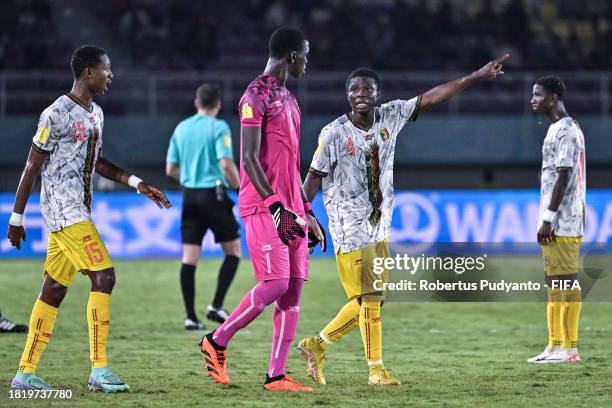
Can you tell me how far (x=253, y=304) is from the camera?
6.61m

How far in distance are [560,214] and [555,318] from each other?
2.66ft

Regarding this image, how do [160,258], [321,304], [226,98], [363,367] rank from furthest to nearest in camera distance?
[226,98], [160,258], [321,304], [363,367]

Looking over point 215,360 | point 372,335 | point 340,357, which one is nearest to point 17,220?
point 215,360

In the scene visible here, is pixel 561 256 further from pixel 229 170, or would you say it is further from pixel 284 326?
pixel 229 170

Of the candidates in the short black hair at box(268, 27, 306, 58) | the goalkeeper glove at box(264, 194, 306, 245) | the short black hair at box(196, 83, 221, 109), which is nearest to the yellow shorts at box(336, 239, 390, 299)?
the goalkeeper glove at box(264, 194, 306, 245)

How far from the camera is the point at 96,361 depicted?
6641 millimetres

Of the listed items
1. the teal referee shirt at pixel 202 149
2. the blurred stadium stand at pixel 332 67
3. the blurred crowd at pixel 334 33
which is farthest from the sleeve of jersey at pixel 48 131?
the blurred crowd at pixel 334 33

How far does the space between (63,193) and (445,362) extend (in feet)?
10.5

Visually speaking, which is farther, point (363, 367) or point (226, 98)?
point (226, 98)

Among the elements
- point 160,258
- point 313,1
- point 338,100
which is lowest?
point 160,258

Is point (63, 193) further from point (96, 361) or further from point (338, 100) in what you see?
point (338, 100)

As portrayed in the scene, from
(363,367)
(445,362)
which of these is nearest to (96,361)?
(363,367)

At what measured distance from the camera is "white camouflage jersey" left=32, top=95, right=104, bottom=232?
21.6 ft

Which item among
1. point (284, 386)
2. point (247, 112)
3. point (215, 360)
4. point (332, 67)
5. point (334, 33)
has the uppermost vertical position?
point (334, 33)
